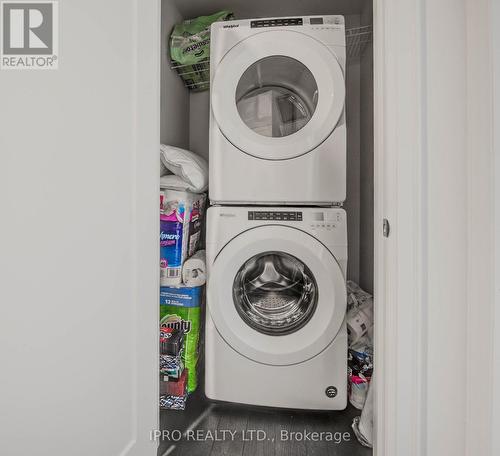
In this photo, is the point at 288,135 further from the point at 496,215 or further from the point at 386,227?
the point at 496,215

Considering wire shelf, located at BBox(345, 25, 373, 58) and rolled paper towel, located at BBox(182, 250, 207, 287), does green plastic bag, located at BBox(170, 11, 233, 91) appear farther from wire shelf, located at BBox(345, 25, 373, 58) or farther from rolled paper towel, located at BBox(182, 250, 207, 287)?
rolled paper towel, located at BBox(182, 250, 207, 287)

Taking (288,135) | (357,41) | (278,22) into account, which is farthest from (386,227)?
(357,41)

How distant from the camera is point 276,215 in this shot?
4.08 ft

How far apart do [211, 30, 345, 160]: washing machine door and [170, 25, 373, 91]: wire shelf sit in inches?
16.9

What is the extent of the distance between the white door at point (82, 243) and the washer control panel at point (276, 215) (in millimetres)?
455

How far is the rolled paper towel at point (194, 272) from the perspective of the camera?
129 centimetres

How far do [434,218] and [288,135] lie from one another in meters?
0.77

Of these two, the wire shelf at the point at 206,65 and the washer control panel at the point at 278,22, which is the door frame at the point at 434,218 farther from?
the wire shelf at the point at 206,65

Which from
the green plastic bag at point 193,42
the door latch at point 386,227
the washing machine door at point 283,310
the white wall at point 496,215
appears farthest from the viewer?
the green plastic bag at point 193,42

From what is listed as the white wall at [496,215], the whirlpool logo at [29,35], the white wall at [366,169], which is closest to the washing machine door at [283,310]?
the white wall at [366,169]

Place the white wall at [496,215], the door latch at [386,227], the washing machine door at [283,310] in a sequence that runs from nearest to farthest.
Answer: the white wall at [496,215] → the door latch at [386,227] → the washing machine door at [283,310]

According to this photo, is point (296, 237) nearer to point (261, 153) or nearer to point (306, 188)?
point (306, 188)

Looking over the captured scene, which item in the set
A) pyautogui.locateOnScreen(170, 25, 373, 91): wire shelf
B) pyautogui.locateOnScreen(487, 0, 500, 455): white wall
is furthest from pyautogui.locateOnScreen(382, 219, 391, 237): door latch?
pyautogui.locateOnScreen(170, 25, 373, 91): wire shelf

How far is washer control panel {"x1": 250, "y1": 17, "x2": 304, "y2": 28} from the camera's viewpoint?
1247mm
